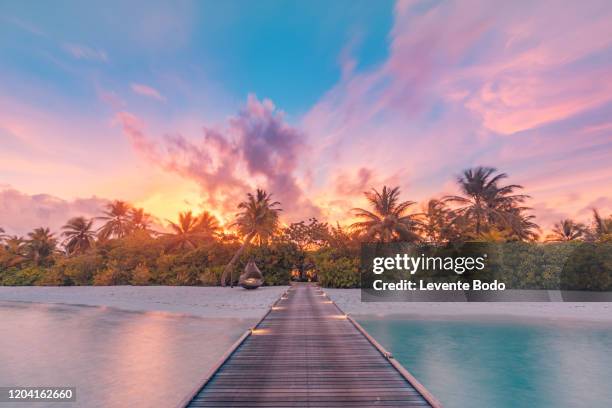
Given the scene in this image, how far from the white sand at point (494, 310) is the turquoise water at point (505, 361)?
183 centimetres

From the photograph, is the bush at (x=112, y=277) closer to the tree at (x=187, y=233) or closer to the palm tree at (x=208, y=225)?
the tree at (x=187, y=233)

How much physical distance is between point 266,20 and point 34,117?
12.3m

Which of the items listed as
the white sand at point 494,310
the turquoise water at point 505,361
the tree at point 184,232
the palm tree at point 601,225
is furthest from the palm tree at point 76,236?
the palm tree at point 601,225

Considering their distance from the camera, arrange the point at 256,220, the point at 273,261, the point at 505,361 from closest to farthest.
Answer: the point at 505,361
the point at 273,261
the point at 256,220

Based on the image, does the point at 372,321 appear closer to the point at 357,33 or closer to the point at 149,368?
the point at 149,368

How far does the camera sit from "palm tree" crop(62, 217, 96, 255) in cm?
4169

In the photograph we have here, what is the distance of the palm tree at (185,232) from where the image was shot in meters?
34.9

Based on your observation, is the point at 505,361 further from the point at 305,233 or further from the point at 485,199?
the point at 305,233

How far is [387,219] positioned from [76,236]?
37.6 m

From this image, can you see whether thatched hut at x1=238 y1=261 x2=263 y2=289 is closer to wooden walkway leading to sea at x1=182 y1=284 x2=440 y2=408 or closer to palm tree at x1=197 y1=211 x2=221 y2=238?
palm tree at x1=197 y1=211 x2=221 y2=238

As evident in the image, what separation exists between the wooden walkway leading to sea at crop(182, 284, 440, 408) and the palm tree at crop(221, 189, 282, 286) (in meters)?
21.6

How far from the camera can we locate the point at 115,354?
8789 millimetres

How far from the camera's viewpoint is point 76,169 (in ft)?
62.1

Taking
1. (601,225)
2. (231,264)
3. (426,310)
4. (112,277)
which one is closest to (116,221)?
(112,277)
